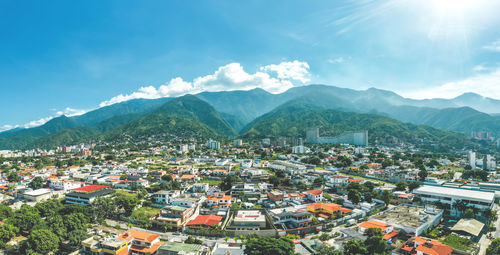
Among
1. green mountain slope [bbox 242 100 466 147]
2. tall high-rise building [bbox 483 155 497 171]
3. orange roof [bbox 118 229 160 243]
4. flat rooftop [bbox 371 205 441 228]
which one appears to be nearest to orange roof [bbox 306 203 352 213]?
flat rooftop [bbox 371 205 441 228]

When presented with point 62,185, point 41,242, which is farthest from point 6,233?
point 62,185

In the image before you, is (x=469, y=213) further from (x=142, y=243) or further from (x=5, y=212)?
(x=5, y=212)

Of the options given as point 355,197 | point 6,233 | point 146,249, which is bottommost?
point 146,249

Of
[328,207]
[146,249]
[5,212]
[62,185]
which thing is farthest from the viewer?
[62,185]

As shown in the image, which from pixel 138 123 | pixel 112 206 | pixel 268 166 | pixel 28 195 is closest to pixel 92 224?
pixel 112 206

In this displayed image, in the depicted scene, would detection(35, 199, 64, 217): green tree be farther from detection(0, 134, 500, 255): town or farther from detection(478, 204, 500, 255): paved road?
detection(478, 204, 500, 255): paved road

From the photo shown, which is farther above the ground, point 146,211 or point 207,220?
point 207,220

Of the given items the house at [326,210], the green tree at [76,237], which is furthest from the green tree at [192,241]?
the house at [326,210]
